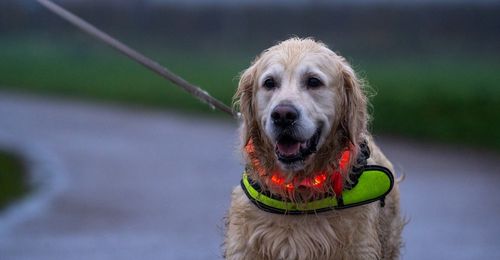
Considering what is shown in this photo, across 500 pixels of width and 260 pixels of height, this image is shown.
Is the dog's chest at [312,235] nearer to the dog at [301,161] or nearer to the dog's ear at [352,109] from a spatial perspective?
the dog at [301,161]

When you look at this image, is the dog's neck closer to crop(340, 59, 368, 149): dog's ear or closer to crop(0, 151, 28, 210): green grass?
crop(340, 59, 368, 149): dog's ear

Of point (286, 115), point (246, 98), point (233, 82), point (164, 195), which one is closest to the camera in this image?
point (286, 115)

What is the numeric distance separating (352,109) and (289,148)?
476mm

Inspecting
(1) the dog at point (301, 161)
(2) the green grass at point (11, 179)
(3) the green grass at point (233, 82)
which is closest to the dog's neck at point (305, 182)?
(1) the dog at point (301, 161)

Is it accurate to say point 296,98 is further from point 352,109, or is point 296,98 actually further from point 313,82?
point 352,109

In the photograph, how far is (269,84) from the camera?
5.73 m

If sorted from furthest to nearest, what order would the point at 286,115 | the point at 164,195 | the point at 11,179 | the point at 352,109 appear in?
the point at 11,179 → the point at 164,195 → the point at 352,109 → the point at 286,115

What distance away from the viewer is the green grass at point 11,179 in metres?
12.9

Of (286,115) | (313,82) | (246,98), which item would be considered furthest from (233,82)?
(286,115)

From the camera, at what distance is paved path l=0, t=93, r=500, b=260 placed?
9820 millimetres

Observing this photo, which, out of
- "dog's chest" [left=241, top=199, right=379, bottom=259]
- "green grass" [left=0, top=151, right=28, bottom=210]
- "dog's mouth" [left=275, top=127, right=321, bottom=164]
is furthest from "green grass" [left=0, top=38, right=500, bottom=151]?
"green grass" [left=0, top=151, right=28, bottom=210]

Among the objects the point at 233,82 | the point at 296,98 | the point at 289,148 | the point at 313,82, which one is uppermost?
the point at 233,82

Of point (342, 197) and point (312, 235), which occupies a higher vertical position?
point (342, 197)

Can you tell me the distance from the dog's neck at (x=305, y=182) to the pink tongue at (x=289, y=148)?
7.8 inches
